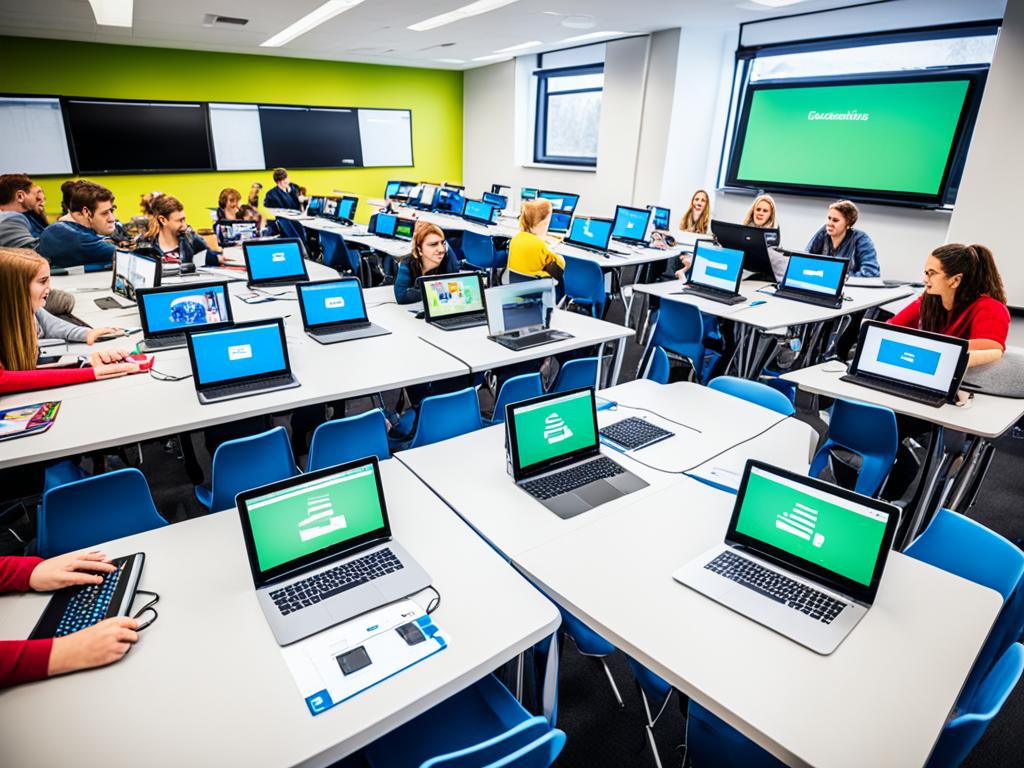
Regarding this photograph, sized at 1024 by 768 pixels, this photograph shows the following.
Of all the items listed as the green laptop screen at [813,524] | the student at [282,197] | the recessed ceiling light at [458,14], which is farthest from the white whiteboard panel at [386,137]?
the green laptop screen at [813,524]

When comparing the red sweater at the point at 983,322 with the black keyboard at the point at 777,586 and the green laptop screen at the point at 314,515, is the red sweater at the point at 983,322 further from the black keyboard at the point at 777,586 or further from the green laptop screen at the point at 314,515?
the green laptop screen at the point at 314,515

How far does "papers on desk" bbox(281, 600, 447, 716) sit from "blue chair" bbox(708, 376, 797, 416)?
2.01m

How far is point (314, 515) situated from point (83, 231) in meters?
4.06

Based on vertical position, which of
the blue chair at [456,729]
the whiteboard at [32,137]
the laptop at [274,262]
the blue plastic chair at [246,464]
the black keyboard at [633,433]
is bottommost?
the blue chair at [456,729]

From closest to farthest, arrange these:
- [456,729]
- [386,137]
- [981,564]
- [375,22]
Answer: [456,729]
[981,564]
[375,22]
[386,137]

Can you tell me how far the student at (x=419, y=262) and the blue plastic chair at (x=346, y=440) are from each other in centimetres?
174

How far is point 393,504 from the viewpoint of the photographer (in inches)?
74.2

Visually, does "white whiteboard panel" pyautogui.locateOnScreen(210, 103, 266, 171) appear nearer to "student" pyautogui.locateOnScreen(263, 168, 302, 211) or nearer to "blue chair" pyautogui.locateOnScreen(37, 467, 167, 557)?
"student" pyautogui.locateOnScreen(263, 168, 302, 211)

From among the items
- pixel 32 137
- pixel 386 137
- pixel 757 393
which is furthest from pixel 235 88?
pixel 757 393

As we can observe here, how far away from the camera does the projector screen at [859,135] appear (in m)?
6.33

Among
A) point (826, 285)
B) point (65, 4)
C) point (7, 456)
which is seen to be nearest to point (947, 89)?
point (826, 285)

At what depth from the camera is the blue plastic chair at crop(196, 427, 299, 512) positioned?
215cm

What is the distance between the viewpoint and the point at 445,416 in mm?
2674

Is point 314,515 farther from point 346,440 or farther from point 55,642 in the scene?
point 346,440
